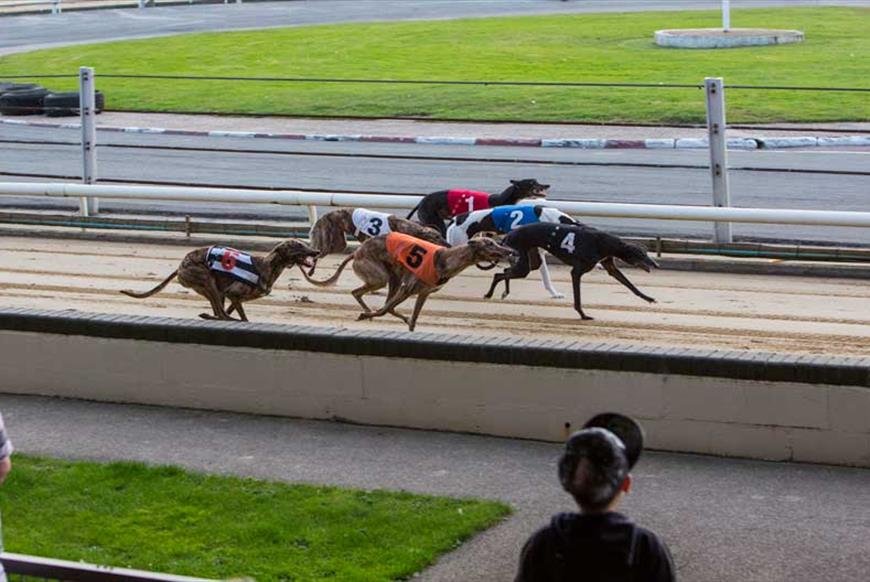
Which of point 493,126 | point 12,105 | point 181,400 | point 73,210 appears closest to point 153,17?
point 12,105

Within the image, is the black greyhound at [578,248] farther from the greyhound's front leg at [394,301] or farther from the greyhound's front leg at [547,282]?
the greyhound's front leg at [394,301]

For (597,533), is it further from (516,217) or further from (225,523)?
(516,217)

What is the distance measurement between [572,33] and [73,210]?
776 inches

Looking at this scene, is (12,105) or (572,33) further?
(572,33)

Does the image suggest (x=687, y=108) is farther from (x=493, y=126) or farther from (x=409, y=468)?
(x=409, y=468)

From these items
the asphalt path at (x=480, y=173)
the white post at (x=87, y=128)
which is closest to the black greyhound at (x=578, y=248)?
the asphalt path at (x=480, y=173)

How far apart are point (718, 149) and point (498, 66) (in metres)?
15.5

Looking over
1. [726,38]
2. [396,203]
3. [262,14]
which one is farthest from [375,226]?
[262,14]

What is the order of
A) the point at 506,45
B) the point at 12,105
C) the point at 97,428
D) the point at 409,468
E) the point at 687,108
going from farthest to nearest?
the point at 506,45
the point at 12,105
the point at 687,108
the point at 97,428
the point at 409,468

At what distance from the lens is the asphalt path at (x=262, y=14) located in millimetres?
40562

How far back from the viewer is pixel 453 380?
29.1 feet

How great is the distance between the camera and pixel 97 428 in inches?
362

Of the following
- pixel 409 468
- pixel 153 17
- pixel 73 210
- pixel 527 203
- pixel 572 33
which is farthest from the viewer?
pixel 153 17

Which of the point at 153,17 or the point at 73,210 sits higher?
the point at 153,17
